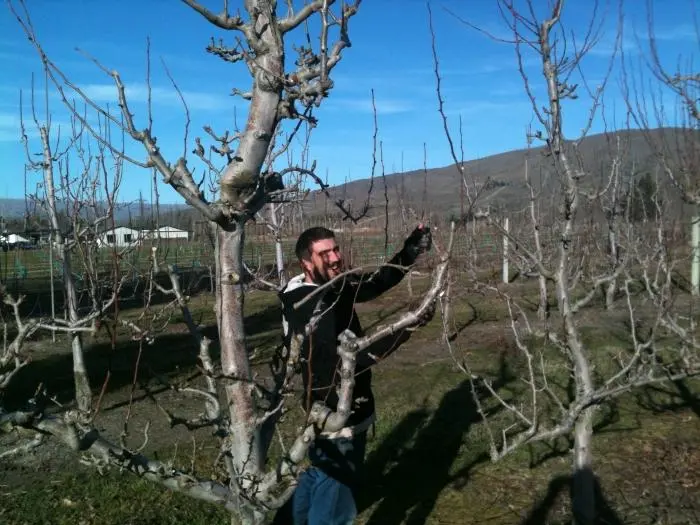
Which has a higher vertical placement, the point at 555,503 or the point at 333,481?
the point at 333,481

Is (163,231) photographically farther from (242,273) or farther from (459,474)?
(242,273)

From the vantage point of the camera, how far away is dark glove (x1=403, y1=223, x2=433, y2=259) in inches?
112

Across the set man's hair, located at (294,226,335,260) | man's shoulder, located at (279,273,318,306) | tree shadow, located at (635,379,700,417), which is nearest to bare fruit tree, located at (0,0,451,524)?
man's shoulder, located at (279,273,318,306)

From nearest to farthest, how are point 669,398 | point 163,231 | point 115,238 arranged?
point 115,238 < point 669,398 < point 163,231

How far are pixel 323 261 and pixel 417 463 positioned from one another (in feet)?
8.27

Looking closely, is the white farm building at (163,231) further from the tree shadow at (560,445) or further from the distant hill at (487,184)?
the tree shadow at (560,445)

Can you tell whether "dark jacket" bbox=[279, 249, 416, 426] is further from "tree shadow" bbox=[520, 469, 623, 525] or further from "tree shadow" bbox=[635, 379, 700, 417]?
"tree shadow" bbox=[635, 379, 700, 417]

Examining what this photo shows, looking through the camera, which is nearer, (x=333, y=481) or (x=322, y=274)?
(x=333, y=481)

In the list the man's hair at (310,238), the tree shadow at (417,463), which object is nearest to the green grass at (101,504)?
the tree shadow at (417,463)

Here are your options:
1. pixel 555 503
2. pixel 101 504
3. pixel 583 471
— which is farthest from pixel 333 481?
pixel 101 504

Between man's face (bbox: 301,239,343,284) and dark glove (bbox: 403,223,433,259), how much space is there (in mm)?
415

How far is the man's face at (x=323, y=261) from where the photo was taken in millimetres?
3156

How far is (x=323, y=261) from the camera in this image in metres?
3.16

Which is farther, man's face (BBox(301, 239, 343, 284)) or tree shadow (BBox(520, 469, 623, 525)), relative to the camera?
tree shadow (BBox(520, 469, 623, 525))
